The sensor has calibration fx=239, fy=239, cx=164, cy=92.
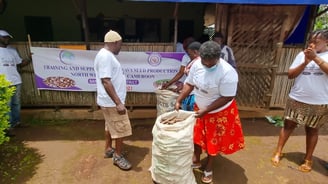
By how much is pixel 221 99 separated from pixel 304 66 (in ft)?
3.73

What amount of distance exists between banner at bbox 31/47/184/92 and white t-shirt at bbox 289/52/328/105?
1.93 m

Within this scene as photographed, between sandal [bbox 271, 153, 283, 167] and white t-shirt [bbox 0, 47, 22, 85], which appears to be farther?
white t-shirt [bbox 0, 47, 22, 85]

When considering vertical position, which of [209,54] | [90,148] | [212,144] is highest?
[209,54]

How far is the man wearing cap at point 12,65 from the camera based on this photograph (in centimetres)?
358

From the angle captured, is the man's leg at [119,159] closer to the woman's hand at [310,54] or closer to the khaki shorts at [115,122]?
the khaki shorts at [115,122]

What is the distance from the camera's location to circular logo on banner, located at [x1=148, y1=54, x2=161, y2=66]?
4.17 meters

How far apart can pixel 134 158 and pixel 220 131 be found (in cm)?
138

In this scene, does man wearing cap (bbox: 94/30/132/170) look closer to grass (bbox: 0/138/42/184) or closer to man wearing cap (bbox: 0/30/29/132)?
grass (bbox: 0/138/42/184)

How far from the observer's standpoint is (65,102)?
446 centimetres

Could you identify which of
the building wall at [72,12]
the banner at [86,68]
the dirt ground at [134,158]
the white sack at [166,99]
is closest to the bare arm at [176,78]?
the white sack at [166,99]

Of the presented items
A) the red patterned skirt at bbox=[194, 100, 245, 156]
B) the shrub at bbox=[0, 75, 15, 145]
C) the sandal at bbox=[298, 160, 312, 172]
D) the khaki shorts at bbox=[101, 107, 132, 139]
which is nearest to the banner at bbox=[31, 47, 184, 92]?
the shrub at bbox=[0, 75, 15, 145]

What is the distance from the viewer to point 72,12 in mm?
7441

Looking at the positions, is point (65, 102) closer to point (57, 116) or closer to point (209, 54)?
point (57, 116)

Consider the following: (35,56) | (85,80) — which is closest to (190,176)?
(85,80)
